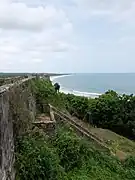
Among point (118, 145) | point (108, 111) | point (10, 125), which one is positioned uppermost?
point (10, 125)

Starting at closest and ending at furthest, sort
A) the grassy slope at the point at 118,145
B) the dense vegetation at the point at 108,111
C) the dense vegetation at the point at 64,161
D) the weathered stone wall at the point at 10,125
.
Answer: the weathered stone wall at the point at 10,125
the dense vegetation at the point at 64,161
the grassy slope at the point at 118,145
the dense vegetation at the point at 108,111

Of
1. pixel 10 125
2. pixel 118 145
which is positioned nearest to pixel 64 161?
pixel 10 125

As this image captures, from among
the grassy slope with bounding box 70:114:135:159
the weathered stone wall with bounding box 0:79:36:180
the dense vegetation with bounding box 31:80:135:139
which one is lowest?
the grassy slope with bounding box 70:114:135:159

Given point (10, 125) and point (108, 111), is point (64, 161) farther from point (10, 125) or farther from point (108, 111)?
point (108, 111)

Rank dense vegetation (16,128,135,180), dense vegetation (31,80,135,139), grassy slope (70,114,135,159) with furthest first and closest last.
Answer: dense vegetation (31,80,135,139)
grassy slope (70,114,135,159)
dense vegetation (16,128,135,180)

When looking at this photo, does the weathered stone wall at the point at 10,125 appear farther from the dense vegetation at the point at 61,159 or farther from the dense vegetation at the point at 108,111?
the dense vegetation at the point at 108,111

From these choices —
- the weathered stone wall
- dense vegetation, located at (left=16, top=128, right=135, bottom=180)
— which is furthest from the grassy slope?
the weathered stone wall

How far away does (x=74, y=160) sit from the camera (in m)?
11.3

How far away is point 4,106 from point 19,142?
6.75 ft

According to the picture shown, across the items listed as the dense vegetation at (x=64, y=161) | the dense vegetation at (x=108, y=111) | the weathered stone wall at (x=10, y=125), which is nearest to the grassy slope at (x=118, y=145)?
the dense vegetation at (x=64, y=161)

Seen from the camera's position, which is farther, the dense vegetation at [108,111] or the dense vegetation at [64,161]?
the dense vegetation at [108,111]

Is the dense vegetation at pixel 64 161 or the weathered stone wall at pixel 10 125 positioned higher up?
the weathered stone wall at pixel 10 125

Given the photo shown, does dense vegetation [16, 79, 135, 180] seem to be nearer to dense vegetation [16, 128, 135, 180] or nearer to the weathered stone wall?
dense vegetation [16, 128, 135, 180]

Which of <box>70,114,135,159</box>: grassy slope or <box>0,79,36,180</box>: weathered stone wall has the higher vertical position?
<box>0,79,36,180</box>: weathered stone wall
